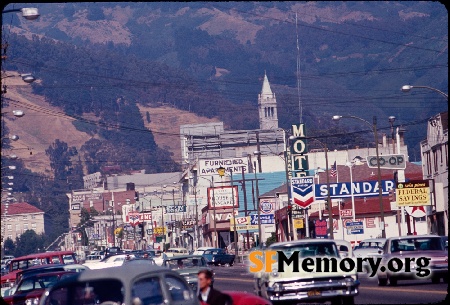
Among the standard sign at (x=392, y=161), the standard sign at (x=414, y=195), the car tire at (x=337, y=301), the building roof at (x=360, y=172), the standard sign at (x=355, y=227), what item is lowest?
the car tire at (x=337, y=301)

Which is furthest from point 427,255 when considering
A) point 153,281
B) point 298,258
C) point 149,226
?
point 149,226

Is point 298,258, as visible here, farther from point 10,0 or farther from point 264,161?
point 264,161

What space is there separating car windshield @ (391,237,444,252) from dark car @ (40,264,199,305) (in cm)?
1811

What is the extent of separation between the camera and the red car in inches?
1240

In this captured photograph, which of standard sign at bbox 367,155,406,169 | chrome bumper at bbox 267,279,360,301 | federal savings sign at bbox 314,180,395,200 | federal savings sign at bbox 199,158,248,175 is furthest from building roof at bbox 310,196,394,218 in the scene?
chrome bumper at bbox 267,279,360,301

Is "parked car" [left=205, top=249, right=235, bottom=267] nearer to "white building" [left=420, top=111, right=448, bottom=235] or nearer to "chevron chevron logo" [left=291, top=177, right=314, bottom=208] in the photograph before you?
"white building" [left=420, top=111, right=448, bottom=235]

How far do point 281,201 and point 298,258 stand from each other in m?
83.3

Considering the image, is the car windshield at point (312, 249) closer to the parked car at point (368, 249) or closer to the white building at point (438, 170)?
the parked car at point (368, 249)

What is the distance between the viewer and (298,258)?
28734 mm

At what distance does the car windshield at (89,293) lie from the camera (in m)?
18.2

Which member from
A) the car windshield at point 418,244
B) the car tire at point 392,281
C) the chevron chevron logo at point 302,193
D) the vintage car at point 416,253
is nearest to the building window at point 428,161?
the chevron chevron logo at point 302,193

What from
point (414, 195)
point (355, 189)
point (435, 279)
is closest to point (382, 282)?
point (435, 279)

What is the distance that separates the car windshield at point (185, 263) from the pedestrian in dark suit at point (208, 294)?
1801 centimetres

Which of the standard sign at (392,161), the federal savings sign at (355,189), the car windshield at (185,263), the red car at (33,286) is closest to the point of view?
the red car at (33,286)
